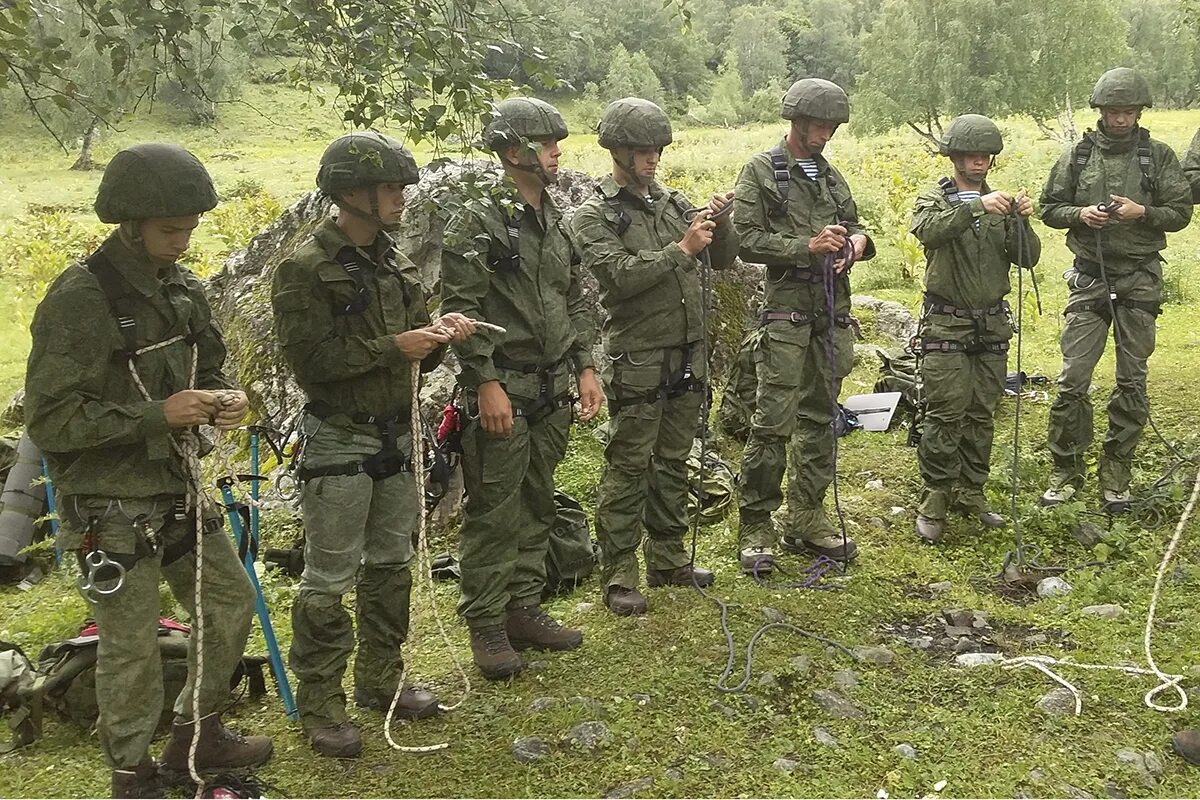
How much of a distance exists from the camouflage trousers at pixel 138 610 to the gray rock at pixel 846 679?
3170 millimetres

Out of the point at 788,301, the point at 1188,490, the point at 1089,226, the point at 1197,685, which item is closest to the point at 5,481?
the point at 788,301

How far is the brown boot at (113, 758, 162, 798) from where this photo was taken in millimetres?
3861

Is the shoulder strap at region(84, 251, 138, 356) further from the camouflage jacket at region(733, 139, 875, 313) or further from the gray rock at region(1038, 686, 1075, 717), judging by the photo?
the gray rock at region(1038, 686, 1075, 717)

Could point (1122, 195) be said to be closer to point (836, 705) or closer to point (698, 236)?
point (698, 236)

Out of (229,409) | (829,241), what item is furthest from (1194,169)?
(229,409)

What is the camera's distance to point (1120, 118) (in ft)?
23.6

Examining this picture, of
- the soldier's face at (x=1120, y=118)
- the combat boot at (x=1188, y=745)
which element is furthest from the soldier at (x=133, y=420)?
the soldier's face at (x=1120, y=118)

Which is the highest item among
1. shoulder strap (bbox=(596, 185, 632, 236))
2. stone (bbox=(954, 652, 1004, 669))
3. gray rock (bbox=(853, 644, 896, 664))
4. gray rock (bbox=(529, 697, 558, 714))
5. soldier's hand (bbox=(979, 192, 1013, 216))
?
shoulder strap (bbox=(596, 185, 632, 236))

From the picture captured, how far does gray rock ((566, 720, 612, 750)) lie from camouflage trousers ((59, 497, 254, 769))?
1.73 m

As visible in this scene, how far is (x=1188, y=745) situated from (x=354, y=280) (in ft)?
14.8

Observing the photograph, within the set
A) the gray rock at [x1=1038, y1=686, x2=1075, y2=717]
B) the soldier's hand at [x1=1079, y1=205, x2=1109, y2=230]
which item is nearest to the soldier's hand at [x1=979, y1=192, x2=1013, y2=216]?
the soldier's hand at [x1=1079, y1=205, x2=1109, y2=230]

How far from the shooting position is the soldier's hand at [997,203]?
6.44 metres

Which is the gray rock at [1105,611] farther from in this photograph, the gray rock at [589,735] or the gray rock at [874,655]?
the gray rock at [589,735]

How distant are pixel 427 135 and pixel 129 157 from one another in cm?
124
